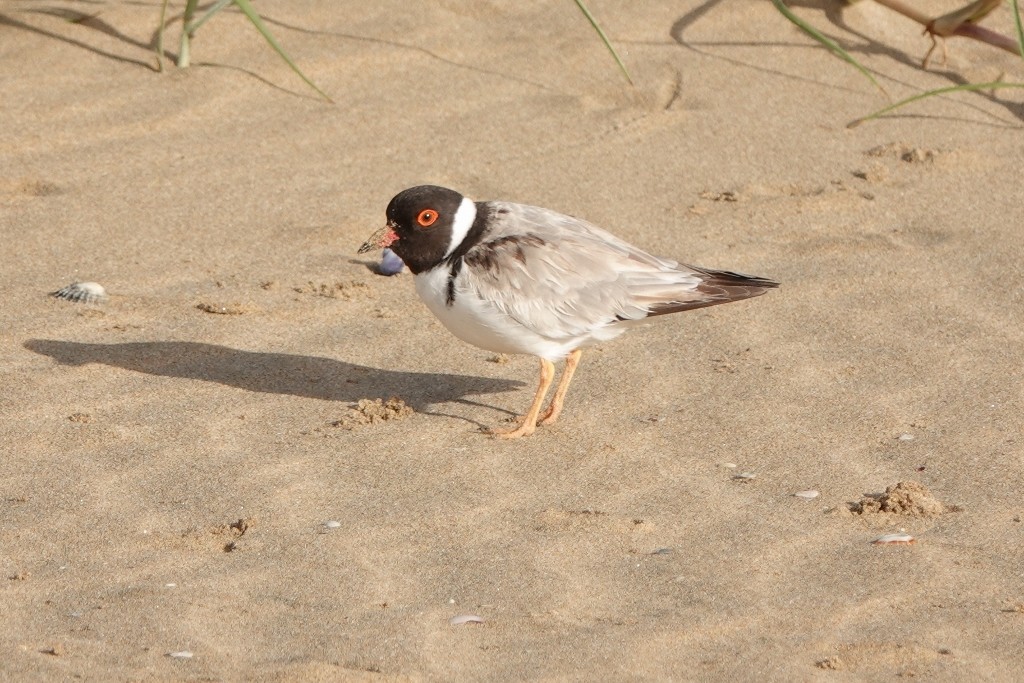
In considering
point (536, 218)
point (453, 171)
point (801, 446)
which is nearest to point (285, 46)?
point (453, 171)

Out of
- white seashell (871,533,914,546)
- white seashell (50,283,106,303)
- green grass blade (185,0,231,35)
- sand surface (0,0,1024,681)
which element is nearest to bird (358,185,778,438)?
sand surface (0,0,1024,681)

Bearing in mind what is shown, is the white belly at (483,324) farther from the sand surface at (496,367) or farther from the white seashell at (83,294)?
the white seashell at (83,294)

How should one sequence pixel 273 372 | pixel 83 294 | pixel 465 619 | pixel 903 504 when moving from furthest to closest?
pixel 83 294, pixel 273 372, pixel 903 504, pixel 465 619

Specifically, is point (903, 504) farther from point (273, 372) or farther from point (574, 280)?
point (273, 372)

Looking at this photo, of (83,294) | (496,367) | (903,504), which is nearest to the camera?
(903,504)

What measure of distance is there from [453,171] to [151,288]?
200 cm

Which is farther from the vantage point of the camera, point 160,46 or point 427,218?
point 160,46

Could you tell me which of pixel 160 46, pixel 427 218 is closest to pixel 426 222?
pixel 427 218

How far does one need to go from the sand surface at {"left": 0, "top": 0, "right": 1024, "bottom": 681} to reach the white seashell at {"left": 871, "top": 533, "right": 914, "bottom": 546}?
4 cm

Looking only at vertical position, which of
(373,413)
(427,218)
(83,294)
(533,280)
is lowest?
(83,294)

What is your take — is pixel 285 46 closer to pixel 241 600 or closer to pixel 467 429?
pixel 467 429

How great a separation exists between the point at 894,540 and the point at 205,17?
17.0 feet

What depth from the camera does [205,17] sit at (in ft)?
26.8

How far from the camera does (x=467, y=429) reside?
19.7ft
